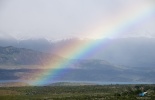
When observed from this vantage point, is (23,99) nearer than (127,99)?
No

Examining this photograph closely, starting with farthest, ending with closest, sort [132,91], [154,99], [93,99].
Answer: [132,91]
[93,99]
[154,99]

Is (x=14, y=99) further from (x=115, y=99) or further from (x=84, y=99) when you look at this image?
(x=115, y=99)

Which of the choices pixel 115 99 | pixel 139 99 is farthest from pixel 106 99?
pixel 139 99

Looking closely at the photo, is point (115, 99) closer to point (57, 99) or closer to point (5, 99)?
point (57, 99)

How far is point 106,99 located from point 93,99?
5.75 m

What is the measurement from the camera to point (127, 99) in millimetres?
130375

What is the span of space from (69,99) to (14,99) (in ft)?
73.4

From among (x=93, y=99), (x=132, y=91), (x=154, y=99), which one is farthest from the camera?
(x=132, y=91)

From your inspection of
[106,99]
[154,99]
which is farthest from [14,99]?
[154,99]

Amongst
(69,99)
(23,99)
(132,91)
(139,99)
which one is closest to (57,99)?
(69,99)

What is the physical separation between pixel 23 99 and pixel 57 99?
14457mm

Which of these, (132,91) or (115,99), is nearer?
(115,99)

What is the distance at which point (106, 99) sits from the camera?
133m

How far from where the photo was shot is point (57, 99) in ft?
453
